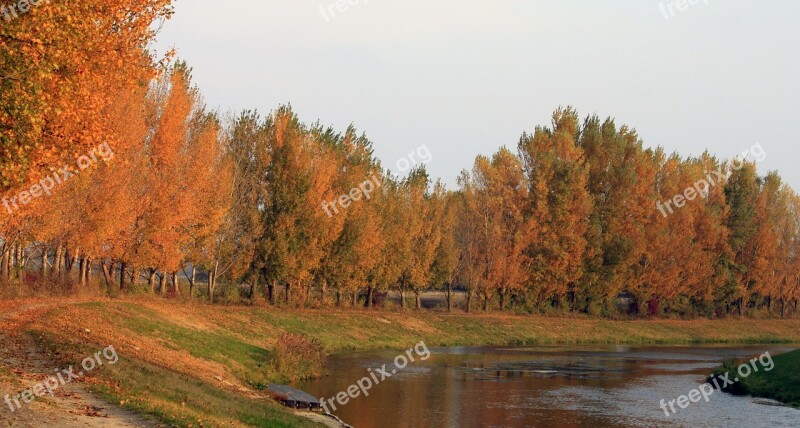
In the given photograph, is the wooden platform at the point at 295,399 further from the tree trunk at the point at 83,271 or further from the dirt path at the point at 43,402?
the tree trunk at the point at 83,271

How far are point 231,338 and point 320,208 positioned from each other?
72.2 feet

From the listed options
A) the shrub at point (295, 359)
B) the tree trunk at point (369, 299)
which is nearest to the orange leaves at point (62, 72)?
the shrub at point (295, 359)

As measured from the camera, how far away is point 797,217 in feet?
349

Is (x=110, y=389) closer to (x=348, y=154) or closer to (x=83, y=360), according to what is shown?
(x=83, y=360)

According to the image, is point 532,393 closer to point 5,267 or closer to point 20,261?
point 5,267

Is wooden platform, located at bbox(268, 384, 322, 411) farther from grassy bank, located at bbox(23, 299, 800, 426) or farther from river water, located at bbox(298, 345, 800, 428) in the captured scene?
river water, located at bbox(298, 345, 800, 428)

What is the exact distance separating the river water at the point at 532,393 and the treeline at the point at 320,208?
542 inches

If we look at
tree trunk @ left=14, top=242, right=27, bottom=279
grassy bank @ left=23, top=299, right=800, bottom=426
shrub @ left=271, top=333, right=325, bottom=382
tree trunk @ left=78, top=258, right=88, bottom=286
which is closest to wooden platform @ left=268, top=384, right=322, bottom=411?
grassy bank @ left=23, top=299, right=800, bottom=426

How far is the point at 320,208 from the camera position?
211 feet

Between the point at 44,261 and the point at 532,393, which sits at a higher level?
the point at 44,261

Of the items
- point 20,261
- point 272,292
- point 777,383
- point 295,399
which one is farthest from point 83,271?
point 777,383

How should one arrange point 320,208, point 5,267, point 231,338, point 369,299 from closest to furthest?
point 5,267
point 231,338
point 320,208
point 369,299

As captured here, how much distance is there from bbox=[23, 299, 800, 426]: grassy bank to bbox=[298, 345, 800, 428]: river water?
4.06 metres

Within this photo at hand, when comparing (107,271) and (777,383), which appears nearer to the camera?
(777,383)
